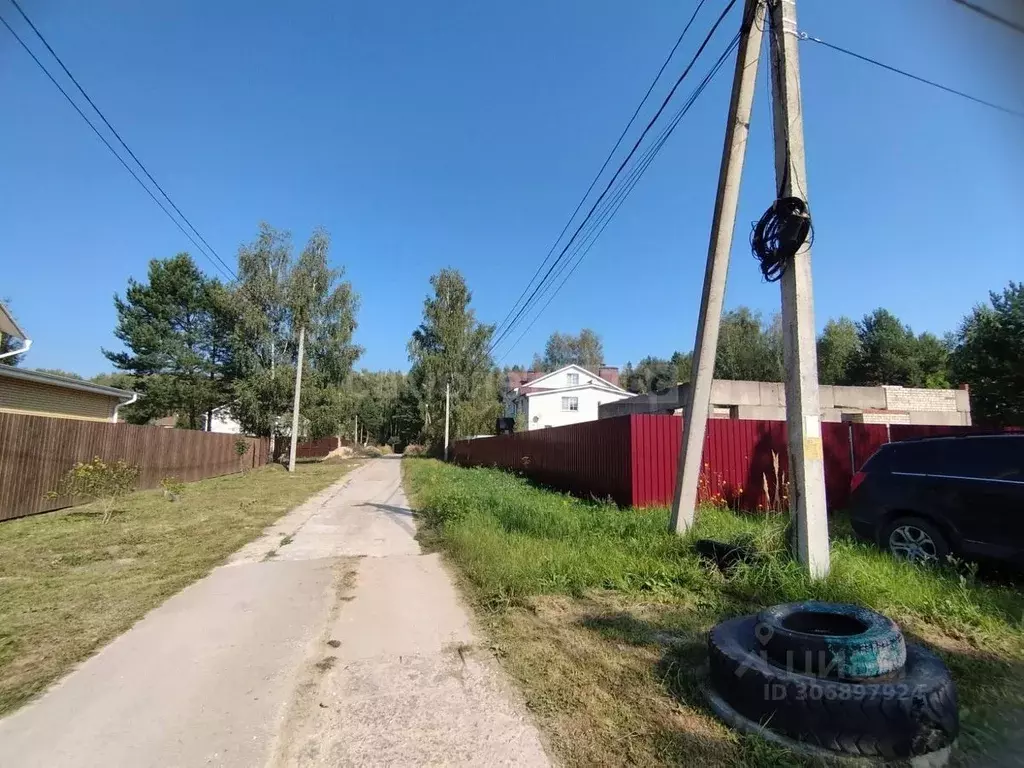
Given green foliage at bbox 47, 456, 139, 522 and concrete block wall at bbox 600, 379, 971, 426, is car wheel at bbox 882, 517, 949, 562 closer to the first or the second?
concrete block wall at bbox 600, 379, 971, 426

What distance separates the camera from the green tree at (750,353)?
43.5 m

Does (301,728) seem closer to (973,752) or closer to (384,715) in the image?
(384,715)

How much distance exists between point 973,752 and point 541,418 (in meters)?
45.1

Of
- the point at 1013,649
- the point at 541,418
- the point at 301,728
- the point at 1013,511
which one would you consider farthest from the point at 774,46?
the point at 541,418

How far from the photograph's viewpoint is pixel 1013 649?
379 centimetres

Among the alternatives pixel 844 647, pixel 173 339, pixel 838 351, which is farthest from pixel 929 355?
pixel 173 339

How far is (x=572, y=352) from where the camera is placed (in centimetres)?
7850

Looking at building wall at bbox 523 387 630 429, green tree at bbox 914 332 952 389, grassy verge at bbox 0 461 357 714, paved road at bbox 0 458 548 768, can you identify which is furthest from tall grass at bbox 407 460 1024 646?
building wall at bbox 523 387 630 429

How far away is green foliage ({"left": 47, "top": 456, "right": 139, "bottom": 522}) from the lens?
10422mm

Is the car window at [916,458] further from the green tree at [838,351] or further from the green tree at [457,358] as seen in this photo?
the green tree at [838,351]

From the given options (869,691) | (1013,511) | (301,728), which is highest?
(1013,511)

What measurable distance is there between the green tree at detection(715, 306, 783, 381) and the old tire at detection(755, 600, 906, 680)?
136 ft

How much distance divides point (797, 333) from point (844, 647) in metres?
3.20

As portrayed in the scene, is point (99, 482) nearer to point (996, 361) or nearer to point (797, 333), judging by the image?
point (797, 333)
